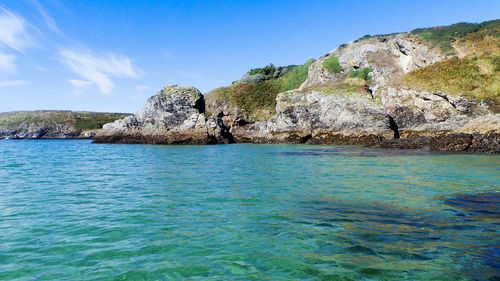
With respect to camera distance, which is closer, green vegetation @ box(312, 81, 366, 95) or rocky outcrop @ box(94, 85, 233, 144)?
green vegetation @ box(312, 81, 366, 95)

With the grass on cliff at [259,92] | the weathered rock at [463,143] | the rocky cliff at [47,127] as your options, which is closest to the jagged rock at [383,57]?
the grass on cliff at [259,92]

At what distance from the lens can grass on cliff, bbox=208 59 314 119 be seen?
8494cm

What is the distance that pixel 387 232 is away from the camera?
6.77 metres

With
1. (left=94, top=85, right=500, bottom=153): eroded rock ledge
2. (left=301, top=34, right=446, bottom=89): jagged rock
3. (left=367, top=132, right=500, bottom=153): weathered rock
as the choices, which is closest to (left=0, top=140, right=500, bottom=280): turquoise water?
(left=367, top=132, right=500, bottom=153): weathered rock

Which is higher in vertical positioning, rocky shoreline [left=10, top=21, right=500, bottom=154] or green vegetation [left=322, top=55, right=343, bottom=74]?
green vegetation [left=322, top=55, right=343, bottom=74]

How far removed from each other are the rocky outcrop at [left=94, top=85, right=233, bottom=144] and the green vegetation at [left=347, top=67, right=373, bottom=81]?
28.8 meters

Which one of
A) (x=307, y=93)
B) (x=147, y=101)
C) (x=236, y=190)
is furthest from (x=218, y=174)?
(x=147, y=101)

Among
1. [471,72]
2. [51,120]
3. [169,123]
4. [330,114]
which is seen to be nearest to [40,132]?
[51,120]

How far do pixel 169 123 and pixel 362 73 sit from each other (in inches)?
1597

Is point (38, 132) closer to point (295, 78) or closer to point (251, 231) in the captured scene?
point (295, 78)

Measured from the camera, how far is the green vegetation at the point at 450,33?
53094 millimetres

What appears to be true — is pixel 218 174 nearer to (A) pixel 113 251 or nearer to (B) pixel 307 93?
(A) pixel 113 251

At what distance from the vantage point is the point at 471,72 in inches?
1741

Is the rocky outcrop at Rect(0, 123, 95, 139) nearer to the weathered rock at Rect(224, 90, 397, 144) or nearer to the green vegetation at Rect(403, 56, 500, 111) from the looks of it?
the weathered rock at Rect(224, 90, 397, 144)
